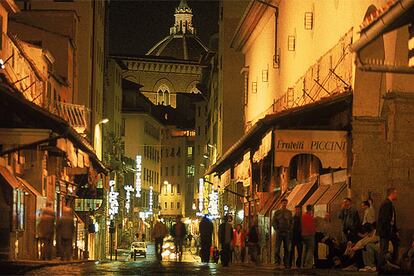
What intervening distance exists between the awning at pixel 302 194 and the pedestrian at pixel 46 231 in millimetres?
9035

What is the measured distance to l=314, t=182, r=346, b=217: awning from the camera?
30.5 metres

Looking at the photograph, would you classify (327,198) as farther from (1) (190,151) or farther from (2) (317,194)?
(1) (190,151)

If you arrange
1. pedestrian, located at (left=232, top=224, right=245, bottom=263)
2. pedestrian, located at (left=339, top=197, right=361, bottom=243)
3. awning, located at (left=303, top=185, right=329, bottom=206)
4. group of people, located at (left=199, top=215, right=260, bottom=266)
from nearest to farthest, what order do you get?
pedestrian, located at (left=339, top=197, right=361, bottom=243)
awning, located at (left=303, top=185, right=329, bottom=206)
group of people, located at (left=199, top=215, right=260, bottom=266)
pedestrian, located at (left=232, top=224, right=245, bottom=263)

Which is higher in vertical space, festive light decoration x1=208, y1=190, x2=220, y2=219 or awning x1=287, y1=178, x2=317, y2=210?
awning x1=287, y1=178, x2=317, y2=210

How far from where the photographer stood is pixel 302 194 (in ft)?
121

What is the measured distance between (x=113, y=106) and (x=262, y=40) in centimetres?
5307

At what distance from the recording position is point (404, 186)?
86.6 ft

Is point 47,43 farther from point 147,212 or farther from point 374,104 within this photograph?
point 147,212

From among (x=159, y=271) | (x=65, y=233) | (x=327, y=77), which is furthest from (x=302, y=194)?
(x=159, y=271)

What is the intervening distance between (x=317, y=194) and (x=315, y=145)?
4503mm

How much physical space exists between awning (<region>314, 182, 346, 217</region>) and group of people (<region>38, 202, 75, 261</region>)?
447 inches

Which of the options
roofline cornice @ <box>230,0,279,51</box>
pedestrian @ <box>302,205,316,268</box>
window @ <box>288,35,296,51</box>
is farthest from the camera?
roofline cornice @ <box>230,0,279,51</box>

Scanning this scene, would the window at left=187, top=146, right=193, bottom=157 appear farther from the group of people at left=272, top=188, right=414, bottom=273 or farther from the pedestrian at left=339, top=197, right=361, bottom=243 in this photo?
the pedestrian at left=339, top=197, right=361, bottom=243

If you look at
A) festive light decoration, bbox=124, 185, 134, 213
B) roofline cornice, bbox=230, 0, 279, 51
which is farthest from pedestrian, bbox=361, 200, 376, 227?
festive light decoration, bbox=124, 185, 134, 213
